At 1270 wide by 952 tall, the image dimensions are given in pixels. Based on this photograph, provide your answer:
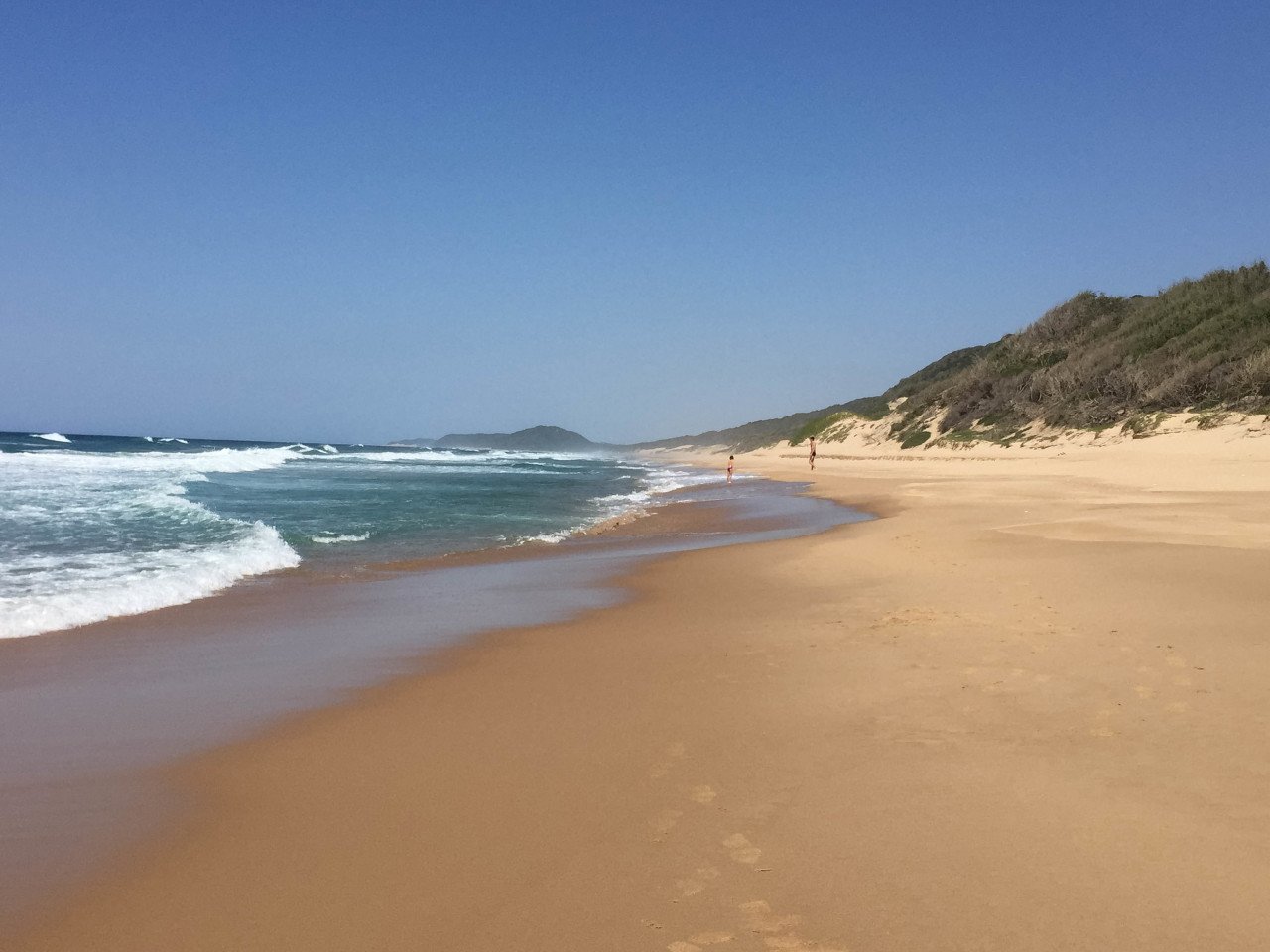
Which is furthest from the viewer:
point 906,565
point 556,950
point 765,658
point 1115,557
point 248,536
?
point 248,536

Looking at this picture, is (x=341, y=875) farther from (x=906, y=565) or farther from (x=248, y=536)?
(x=248, y=536)

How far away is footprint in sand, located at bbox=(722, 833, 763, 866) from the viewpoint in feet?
11.3

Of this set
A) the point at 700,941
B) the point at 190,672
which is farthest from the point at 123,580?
the point at 700,941

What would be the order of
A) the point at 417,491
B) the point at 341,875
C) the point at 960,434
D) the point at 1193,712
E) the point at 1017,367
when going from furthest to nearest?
the point at 1017,367, the point at 960,434, the point at 417,491, the point at 1193,712, the point at 341,875

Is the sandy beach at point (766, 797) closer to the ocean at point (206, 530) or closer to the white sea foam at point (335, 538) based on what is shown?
the ocean at point (206, 530)

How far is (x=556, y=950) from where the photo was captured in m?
2.88

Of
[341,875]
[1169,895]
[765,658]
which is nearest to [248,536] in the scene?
[765,658]

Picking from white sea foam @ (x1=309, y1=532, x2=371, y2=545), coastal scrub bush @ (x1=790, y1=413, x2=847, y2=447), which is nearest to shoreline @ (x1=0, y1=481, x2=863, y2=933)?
white sea foam @ (x1=309, y1=532, x2=371, y2=545)

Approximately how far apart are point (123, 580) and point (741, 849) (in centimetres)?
1014

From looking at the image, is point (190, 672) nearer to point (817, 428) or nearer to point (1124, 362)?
point (1124, 362)

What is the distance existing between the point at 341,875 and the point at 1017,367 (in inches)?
2251

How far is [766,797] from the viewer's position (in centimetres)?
404

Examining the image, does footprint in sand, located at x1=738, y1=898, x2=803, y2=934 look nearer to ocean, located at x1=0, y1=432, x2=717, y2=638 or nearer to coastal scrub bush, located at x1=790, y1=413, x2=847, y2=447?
ocean, located at x1=0, y1=432, x2=717, y2=638

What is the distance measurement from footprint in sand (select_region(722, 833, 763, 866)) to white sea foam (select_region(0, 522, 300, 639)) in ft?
26.5
